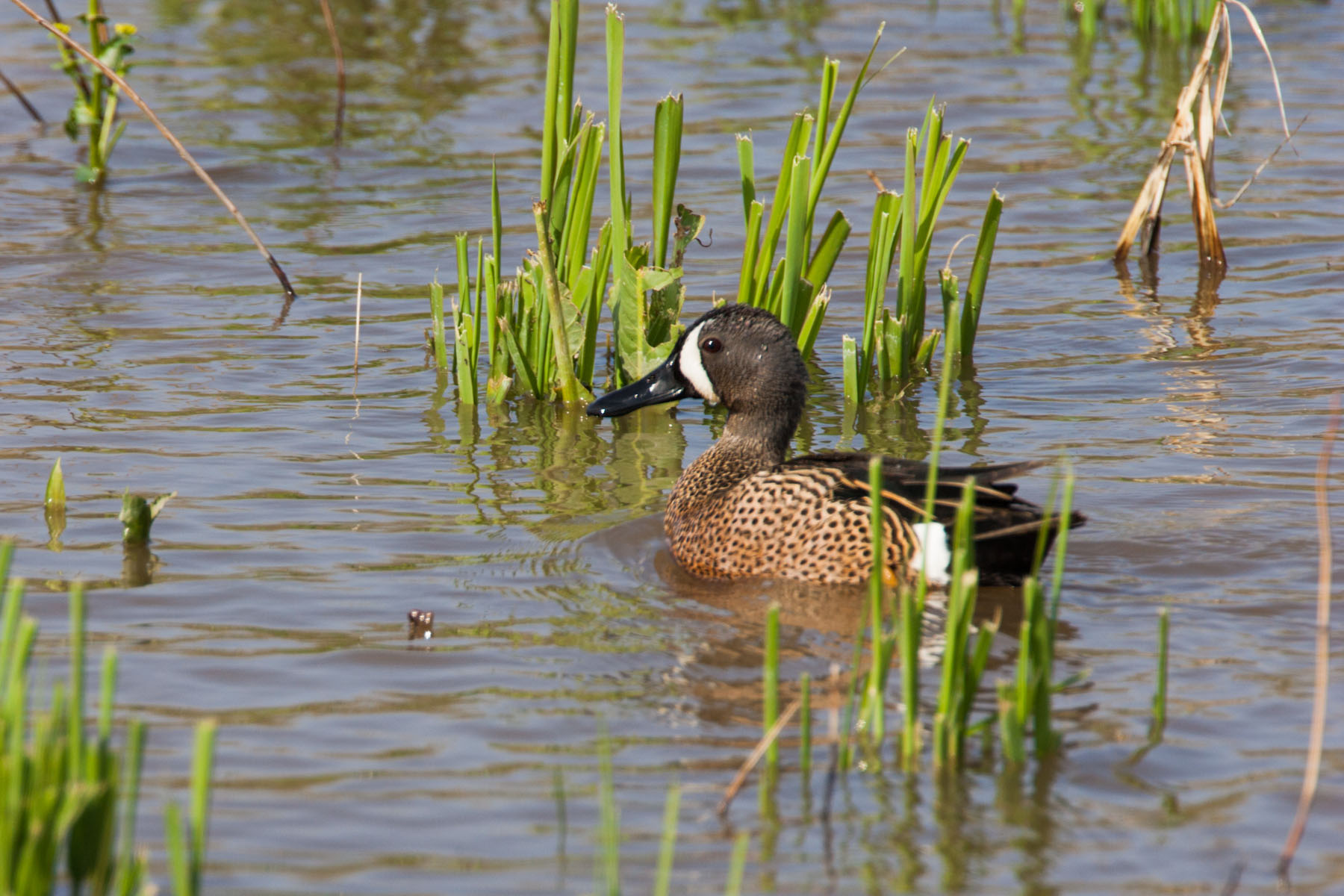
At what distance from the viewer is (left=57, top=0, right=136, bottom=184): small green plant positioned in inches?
341

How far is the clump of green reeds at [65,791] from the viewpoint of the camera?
265 cm

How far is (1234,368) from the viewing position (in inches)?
280

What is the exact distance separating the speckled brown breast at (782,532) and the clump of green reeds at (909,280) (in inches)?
45.1

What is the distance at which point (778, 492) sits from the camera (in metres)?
5.23

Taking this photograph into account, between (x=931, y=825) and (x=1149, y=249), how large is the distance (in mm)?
6015

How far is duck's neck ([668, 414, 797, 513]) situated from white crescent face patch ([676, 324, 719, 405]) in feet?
0.42

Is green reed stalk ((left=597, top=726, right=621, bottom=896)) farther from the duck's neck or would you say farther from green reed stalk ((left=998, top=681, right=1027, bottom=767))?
the duck's neck

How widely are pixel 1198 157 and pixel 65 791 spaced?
6707mm

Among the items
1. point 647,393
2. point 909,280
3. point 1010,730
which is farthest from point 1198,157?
point 1010,730

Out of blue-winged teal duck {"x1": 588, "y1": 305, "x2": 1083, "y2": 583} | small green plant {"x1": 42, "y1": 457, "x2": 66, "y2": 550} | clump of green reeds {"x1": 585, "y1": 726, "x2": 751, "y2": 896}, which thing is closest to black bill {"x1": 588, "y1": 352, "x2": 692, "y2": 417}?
blue-winged teal duck {"x1": 588, "y1": 305, "x2": 1083, "y2": 583}

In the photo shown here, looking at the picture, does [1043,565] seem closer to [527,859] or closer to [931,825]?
[931,825]

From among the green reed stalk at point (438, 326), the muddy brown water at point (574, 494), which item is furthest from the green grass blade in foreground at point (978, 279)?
the green reed stalk at point (438, 326)

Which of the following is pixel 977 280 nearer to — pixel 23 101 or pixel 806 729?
pixel 806 729

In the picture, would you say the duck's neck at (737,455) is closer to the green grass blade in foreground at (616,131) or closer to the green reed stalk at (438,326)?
the green grass blade in foreground at (616,131)
